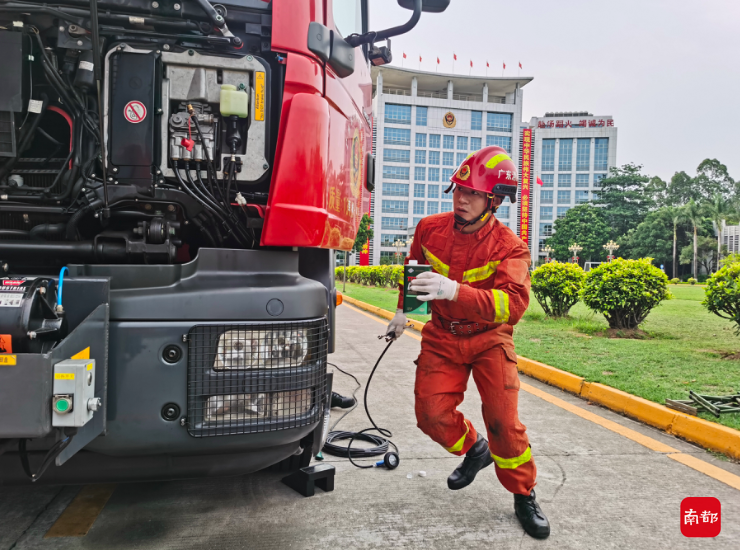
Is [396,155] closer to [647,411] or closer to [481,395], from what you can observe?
[647,411]

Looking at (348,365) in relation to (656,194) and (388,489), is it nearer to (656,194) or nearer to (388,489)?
(388,489)

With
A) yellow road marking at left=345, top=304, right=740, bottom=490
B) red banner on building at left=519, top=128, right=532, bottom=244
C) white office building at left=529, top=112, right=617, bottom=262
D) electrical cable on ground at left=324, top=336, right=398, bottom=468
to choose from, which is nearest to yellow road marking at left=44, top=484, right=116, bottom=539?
electrical cable on ground at left=324, top=336, right=398, bottom=468

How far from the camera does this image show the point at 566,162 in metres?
84.3

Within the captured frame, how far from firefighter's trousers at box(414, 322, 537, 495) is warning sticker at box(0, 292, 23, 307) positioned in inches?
72.9

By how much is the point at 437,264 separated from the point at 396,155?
75241mm

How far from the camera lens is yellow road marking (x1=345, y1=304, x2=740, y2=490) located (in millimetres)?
3289

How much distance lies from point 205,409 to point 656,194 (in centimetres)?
9607

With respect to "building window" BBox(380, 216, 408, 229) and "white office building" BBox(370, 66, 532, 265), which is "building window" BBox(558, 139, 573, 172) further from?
"building window" BBox(380, 216, 408, 229)

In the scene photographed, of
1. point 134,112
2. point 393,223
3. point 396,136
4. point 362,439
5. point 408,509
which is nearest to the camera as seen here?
point 134,112

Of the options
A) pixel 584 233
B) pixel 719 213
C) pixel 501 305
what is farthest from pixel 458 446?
pixel 584 233

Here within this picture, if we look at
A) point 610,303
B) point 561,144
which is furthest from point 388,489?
point 561,144

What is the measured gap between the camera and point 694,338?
8547 mm

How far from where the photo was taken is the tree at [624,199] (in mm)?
72125

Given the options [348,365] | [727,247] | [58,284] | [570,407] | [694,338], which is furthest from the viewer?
[727,247]
